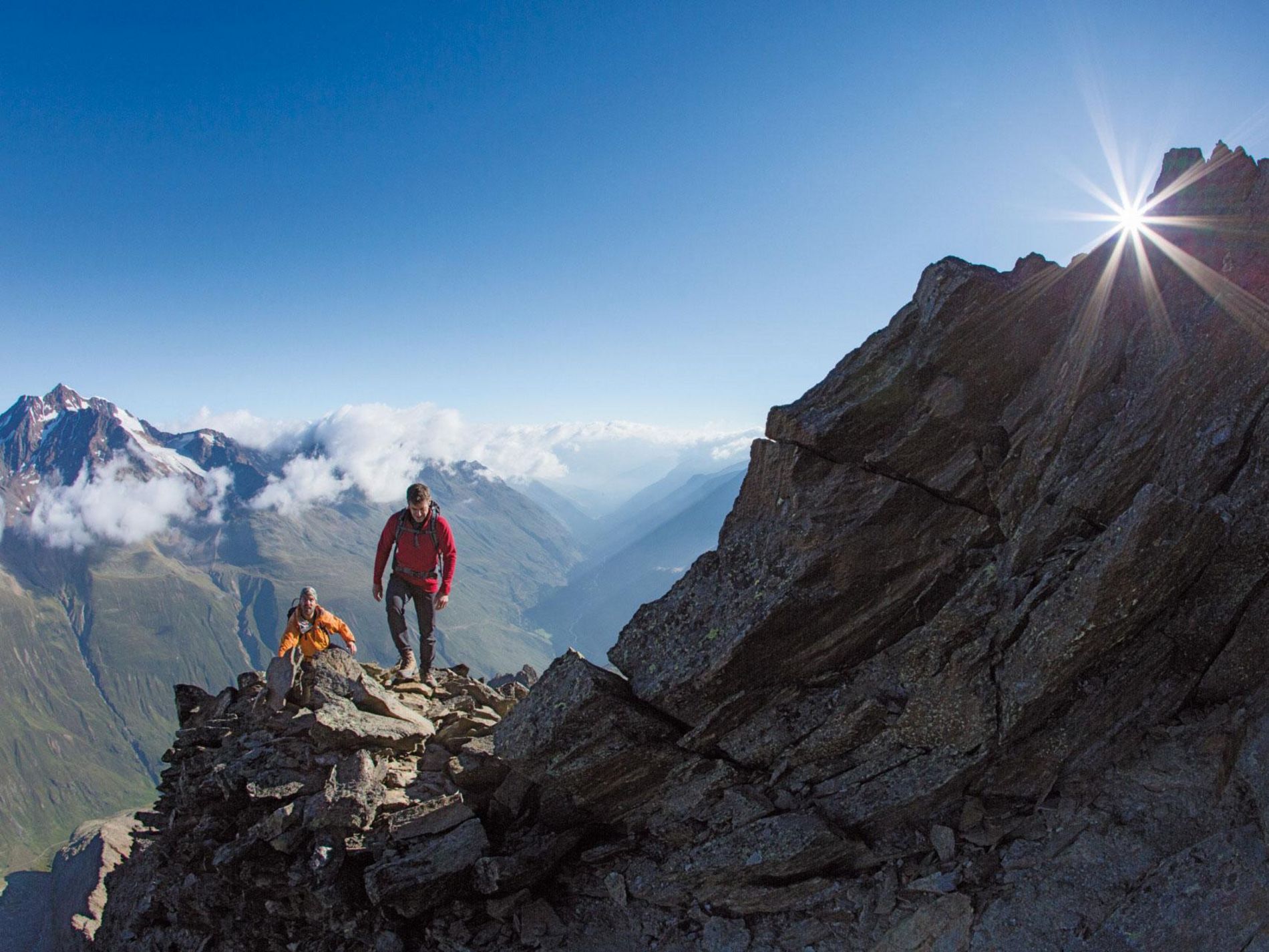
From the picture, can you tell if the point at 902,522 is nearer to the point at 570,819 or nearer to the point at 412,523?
the point at 570,819

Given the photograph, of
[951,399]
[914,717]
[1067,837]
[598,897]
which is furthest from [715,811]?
[951,399]

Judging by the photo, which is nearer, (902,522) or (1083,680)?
(1083,680)

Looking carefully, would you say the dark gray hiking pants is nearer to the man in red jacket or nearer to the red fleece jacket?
the man in red jacket

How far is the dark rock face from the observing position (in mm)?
11180

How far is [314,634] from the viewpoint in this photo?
20.6m

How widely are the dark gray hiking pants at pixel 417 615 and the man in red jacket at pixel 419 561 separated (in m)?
0.02

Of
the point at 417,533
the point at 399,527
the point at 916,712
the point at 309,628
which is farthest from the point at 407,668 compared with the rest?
the point at 916,712

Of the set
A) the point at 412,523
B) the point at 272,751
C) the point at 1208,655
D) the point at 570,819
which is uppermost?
the point at 412,523

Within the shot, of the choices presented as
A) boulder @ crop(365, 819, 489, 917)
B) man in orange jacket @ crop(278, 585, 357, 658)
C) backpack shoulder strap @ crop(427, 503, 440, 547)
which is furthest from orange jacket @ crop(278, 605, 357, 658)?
boulder @ crop(365, 819, 489, 917)

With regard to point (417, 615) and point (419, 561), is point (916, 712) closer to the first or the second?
point (417, 615)

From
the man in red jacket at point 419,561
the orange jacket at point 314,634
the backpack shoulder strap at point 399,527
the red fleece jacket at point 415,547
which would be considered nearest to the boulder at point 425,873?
the man in red jacket at point 419,561

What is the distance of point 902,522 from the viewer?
49.5 feet

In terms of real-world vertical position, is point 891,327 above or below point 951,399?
above

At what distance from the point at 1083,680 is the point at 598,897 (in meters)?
11.4
